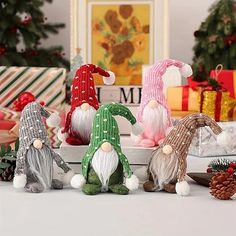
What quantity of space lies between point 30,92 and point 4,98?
72 mm

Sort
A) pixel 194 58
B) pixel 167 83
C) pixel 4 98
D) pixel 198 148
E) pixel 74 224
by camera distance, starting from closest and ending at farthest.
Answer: pixel 74 224 < pixel 198 148 < pixel 4 98 < pixel 167 83 < pixel 194 58

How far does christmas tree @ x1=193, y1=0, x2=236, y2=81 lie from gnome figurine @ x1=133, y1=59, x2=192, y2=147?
5.08 feet

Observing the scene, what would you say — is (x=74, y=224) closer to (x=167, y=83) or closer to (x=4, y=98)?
(x=4, y=98)

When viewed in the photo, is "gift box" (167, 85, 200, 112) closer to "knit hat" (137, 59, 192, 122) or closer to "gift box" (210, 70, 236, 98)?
"gift box" (210, 70, 236, 98)

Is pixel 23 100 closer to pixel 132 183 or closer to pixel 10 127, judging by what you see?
pixel 10 127

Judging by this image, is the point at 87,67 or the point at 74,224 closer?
the point at 74,224

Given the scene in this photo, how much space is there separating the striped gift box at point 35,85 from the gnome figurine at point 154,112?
603 mm

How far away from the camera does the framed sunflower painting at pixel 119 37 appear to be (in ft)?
6.77

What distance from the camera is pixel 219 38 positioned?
8.27 ft

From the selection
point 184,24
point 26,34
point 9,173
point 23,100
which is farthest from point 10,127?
point 184,24

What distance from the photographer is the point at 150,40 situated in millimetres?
2076

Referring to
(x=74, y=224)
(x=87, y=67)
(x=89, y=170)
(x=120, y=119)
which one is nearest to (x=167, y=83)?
(x=120, y=119)

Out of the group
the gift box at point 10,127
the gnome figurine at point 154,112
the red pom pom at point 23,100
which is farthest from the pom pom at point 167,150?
the red pom pom at point 23,100

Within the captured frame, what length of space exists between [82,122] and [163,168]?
177 mm
